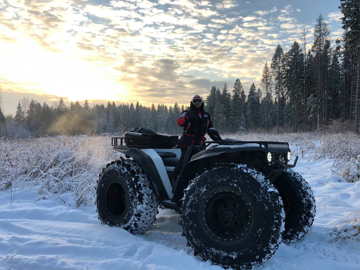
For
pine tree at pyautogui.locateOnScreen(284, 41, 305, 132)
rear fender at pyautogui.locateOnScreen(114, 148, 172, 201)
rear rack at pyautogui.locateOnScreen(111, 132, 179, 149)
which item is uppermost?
pine tree at pyautogui.locateOnScreen(284, 41, 305, 132)

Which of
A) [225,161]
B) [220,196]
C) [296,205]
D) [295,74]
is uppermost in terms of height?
[295,74]

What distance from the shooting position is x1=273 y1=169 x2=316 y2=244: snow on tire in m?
2.75

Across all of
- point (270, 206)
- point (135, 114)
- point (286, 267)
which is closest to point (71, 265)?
point (270, 206)

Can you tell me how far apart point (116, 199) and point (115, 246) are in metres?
0.89

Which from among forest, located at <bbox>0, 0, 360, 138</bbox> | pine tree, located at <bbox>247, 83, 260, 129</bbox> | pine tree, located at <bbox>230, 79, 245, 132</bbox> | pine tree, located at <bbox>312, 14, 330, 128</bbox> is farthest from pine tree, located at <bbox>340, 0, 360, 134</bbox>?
pine tree, located at <bbox>247, 83, 260, 129</bbox>

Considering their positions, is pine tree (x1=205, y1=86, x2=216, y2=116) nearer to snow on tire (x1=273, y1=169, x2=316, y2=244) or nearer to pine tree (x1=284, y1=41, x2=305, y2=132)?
pine tree (x1=284, y1=41, x2=305, y2=132)

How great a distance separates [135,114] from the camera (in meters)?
87.0

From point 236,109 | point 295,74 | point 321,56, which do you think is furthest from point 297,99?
point 236,109

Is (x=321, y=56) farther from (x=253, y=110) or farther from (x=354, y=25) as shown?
(x=253, y=110)

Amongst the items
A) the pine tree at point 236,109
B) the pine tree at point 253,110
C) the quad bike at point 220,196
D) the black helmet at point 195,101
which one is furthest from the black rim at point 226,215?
the pine tree at point 253,110

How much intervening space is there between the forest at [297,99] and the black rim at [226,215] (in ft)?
28.6

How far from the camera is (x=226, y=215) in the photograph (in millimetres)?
2203

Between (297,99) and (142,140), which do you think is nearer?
(142,140)

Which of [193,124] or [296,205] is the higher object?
[193,124]
